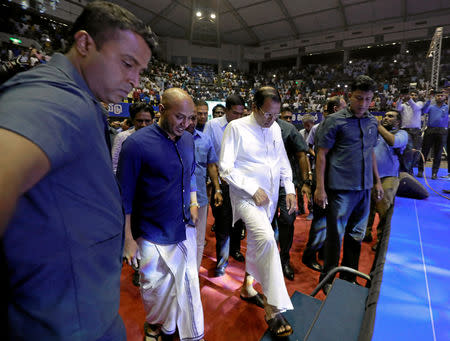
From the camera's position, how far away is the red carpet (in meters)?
2.07

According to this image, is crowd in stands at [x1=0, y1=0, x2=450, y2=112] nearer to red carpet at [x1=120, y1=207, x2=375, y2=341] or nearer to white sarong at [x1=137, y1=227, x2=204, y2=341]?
red carpet at [x1=120, y1=207, x2=375, y2=341]

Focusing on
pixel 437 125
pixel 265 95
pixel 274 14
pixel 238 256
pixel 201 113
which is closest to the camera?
pixel 265 95

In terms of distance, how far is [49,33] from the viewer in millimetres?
15344

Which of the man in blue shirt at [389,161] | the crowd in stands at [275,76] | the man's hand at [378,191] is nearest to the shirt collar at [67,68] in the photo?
the man's hand at [378,191]

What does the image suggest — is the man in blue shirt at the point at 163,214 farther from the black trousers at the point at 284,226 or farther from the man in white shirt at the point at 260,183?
the black trousers at the point at 284,226

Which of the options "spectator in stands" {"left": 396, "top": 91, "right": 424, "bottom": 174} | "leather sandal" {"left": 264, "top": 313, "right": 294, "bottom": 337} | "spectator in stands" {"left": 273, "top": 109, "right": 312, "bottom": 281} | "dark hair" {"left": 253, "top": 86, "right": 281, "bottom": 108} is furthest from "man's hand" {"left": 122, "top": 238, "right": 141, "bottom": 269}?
"spectator in stands" {"left": 396, "top": 91, "right": 424, "bottom": 174}

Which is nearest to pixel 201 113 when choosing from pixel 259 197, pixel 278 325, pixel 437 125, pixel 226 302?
pixel 259 197

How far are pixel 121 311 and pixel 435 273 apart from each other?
2580 mm

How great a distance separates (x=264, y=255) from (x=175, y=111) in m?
1.30

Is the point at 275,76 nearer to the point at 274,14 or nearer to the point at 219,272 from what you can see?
the point at 274,14

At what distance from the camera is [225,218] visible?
118 inches

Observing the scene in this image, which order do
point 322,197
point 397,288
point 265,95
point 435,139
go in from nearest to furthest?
point 397,288, point 265,95, point 322,197, point 435,139

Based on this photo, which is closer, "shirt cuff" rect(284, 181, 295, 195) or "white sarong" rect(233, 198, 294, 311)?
"white sarong" rect(233, 198, 294, 311)

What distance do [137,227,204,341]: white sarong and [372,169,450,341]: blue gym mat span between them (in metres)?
1.15
